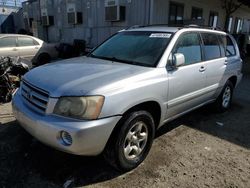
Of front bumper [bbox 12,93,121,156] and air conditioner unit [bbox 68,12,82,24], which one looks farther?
air conditioner unit [bbox 68,12,82,24]

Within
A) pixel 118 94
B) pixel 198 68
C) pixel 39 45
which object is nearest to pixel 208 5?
pixel 39 45

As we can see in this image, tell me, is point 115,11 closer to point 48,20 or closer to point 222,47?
point 48,20

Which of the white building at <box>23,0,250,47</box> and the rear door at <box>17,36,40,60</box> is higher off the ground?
the white building at <box>23,0,250,47</box>

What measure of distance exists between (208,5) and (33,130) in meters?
14.6

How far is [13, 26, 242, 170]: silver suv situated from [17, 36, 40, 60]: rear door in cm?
528

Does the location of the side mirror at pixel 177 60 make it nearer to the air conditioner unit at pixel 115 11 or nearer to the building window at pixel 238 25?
the air conditioner unit at pixel 115 11

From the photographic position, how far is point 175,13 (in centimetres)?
1211

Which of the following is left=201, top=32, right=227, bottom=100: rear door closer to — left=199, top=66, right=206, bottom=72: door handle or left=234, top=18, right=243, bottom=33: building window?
left=199, top=66, right=206, bottom=72: door handle

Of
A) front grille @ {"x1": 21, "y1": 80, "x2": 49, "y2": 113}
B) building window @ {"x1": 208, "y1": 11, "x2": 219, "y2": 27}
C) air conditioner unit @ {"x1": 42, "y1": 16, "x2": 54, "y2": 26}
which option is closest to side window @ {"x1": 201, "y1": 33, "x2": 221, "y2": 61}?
front grille @ {"x1": 21, "y1": 80, "x2": 49, "y2": 113}

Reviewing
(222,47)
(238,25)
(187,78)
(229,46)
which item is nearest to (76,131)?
(187,78)

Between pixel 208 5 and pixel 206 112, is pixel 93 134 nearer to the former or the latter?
pixel 206 112

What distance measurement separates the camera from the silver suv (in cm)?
254

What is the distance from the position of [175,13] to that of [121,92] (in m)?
10.5

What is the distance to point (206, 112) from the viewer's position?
17.2 ft
